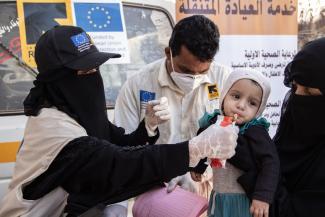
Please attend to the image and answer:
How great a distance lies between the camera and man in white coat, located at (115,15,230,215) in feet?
8.82

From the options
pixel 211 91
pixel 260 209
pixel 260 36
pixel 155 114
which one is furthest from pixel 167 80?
pixel 260 36

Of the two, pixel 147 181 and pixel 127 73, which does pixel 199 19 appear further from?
pixel 147 181

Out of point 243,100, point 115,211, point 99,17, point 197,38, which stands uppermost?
point 99,17

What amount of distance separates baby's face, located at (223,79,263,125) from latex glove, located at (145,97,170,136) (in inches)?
11.8

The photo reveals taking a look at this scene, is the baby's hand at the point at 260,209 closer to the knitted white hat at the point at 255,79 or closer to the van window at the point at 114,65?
the knitted white hat at the point at 255,79

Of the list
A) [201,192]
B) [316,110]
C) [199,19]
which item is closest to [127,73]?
[199,19]

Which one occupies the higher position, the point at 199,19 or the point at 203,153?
the point at 199,19

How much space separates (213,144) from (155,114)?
1.68 feet

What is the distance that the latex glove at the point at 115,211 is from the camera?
189cm

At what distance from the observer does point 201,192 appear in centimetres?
265

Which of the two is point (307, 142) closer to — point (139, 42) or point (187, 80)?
point (187, 80)

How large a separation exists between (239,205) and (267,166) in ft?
0.82

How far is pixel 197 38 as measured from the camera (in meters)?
2.68

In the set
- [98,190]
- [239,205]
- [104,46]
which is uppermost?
[104,46]
